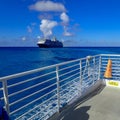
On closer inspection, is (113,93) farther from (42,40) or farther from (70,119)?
(42,40)

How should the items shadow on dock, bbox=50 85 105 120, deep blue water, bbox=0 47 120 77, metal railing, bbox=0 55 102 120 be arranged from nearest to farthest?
metal railing, bbox=0 55 102 120, shadow on dock, bbox=50 85 105 120, deep blue water, bbox=0 47 120 77

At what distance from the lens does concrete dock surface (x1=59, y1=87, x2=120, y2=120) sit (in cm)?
269

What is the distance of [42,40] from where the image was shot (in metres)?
69.6

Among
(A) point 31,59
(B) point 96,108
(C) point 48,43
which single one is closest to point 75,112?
(B) point 96,108

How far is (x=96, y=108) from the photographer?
3.03m

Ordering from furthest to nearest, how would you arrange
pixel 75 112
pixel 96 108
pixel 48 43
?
pixel 48 43 < pixel 96 108 < pixel 75 112

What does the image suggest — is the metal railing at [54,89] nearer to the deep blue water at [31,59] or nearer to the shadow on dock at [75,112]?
the shadow on dock at [75,112]

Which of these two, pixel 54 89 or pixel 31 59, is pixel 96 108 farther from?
pixel 31 59

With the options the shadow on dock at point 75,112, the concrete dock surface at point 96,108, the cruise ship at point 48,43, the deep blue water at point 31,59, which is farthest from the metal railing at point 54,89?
the cruise ship at point 48,43

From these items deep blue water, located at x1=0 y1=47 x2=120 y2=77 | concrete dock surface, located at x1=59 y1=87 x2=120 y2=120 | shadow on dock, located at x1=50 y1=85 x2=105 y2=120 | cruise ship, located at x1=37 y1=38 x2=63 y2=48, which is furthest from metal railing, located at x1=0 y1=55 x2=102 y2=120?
cruise ship, located at x1=37 y1=38 x2=63 y2=48

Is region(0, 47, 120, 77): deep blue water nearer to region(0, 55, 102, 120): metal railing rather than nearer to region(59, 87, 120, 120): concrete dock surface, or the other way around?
region(0, 55, 102, 120): metal railing

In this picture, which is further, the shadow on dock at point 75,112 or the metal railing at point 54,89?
the shadow on dock at point 75,112

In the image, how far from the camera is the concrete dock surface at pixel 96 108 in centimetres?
269

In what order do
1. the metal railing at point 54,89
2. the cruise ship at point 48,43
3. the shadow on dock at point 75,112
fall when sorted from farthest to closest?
the cruise ship at point 48,43 → the shadow on dock at point 75,112 → the metal railing at point 54,89
